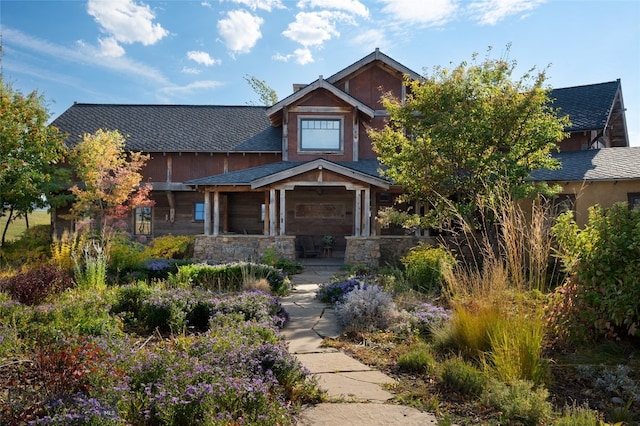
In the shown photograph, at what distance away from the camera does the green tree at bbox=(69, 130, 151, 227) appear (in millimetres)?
15961

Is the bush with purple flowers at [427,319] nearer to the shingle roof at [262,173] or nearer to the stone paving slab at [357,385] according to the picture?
the stone paving slab at [357,385]

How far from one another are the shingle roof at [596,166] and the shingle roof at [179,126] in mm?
10342

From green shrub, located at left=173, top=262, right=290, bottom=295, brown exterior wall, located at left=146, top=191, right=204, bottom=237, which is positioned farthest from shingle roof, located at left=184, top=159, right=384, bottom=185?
green shrub, located at left=173, top=262, right=290, bottom=295

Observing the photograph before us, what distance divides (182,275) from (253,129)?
41.2 feet

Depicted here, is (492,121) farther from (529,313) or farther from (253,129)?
(253,129)

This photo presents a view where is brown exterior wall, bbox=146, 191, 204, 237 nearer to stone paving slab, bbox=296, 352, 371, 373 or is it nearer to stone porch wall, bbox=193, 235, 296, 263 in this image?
stone porch wall, bbox=193, 235, 296, 263

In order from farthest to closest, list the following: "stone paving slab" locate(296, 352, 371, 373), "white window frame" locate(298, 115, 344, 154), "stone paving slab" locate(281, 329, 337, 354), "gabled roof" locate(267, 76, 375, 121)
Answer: "white window frame" locate(298, 115, 344, 154)
"gabled roof" locate(267, 76, 375, 121)
"stone paving slab" locate(281, 329, 337, 354)
"stone paving slab" locate(296, 352, 371, 373)

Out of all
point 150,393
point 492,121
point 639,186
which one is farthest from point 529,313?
point 639,186

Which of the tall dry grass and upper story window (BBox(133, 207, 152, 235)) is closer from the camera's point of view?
the tall dry grass

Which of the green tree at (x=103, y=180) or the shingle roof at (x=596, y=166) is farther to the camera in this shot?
the green tree at (x=103, y=180)

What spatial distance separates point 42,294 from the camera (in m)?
6.55

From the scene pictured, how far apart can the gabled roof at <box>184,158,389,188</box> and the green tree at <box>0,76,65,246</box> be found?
494 cm

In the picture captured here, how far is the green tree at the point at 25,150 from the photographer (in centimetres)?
1313

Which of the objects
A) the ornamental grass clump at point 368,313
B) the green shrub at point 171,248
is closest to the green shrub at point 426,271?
the ornamental grass clump at point 368,313
